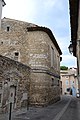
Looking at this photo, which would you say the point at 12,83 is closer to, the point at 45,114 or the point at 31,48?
the point at 45,114

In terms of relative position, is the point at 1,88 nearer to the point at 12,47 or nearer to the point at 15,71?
the point at 15,71

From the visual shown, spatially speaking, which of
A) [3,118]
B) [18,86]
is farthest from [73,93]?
[3,118]

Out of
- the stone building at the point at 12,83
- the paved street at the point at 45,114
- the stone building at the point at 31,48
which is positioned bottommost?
the paved street at the point at 45,114

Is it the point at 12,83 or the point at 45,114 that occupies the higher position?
the point at 12,83

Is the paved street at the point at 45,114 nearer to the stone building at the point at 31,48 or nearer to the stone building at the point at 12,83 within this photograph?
the stone building at the point at 12,83

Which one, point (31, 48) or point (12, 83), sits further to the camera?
point (31, 48)

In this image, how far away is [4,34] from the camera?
1580 centimetres

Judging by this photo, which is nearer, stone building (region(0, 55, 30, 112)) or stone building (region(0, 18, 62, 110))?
stone building (region(0, 55, 30, 112))

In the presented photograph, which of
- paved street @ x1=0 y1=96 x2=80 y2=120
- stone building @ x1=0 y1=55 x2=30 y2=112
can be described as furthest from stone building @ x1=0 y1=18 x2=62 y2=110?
paved street @ x1=0 y1=96 x2=80 y2=120

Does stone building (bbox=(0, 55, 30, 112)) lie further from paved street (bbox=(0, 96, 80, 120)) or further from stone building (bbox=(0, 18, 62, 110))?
stone building (bbox=(0, 18, 62, 110))

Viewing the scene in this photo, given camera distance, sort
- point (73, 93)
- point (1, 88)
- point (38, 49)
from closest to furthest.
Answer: point (1, 88) < point (38, 49) < point (73, 93)

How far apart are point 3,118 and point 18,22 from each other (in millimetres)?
10343

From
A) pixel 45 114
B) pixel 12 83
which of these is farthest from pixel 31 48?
pixel 45 114

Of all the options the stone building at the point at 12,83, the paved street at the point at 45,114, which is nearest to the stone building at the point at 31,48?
the stone building at the point at 12,83
